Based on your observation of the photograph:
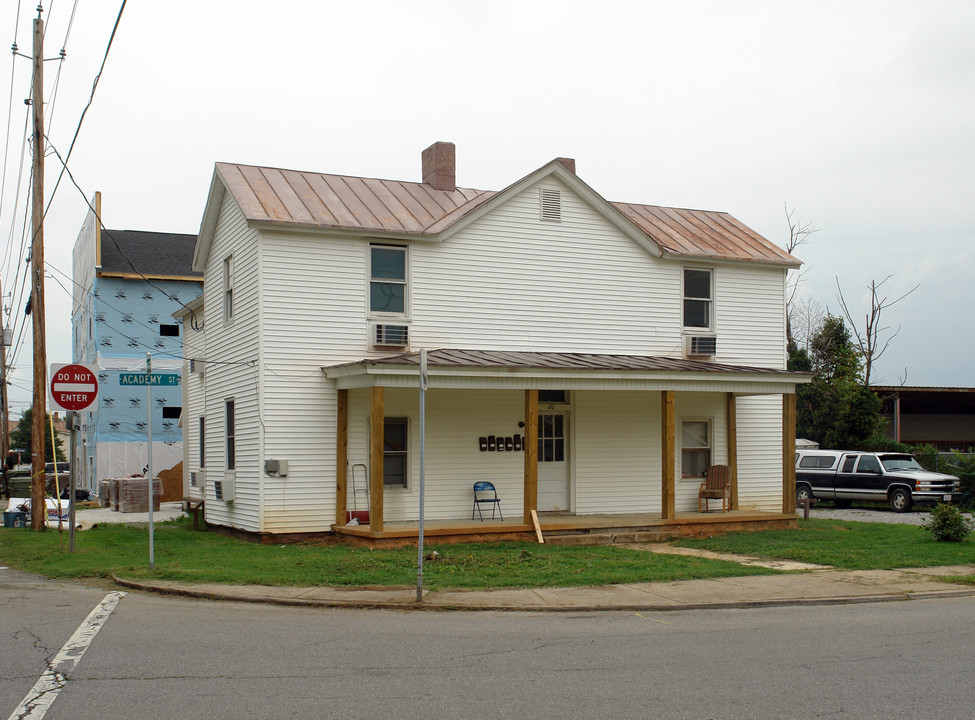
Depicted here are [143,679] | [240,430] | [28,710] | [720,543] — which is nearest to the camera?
[28,710]

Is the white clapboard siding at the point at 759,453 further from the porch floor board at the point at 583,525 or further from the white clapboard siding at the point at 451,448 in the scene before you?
the white clapboard siding at the point at 451,448

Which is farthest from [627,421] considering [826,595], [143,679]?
[143,679]

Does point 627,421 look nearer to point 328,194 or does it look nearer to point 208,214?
point 328,194

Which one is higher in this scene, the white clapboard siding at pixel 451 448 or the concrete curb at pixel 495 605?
the white clapboard siding at pixel 451 448

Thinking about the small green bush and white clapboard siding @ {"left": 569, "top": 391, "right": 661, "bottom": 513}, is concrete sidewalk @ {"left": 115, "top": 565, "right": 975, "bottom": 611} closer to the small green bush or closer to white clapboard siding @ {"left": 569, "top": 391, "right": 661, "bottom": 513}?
the small green bush

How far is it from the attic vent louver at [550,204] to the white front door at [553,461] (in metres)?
4.01

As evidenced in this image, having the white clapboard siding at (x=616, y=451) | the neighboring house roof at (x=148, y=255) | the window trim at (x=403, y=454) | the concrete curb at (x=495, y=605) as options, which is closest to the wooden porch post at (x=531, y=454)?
the window trim at (x=403, y=454)

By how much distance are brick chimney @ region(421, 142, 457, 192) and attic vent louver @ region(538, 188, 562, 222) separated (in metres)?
2.75

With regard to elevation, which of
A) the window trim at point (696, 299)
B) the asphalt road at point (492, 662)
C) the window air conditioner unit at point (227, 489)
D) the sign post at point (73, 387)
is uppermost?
the window trim at point (696, 299)

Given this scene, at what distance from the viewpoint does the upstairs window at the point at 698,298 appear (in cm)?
2177

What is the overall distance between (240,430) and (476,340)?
191 inches

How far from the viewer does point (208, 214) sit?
2097 centimetres

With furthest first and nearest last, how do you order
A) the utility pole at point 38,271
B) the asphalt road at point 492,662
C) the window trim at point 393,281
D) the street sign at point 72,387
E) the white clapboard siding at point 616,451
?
the white clapboard siding at point 616,451 < the utility pole at point 38,271 < the window trim at point 393,281 < the street sign at point 72,387 < the asphalt road at point 492,662

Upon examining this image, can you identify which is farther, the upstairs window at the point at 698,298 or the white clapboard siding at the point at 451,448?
the upstairs window at the point at 698,298
